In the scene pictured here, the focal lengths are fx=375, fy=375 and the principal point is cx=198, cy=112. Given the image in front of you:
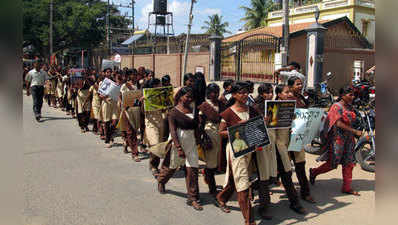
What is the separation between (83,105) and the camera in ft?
34.1

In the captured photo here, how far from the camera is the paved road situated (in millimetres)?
4656

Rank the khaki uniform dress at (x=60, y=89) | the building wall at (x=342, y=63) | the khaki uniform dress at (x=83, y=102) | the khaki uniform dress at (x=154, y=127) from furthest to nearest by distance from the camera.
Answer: the building wall at (x=342, y=63) → the khaki uniform dress at (x=60, y=89) → the khaki uniform dress at (x=83, y=102) → the khaki uniform dress at (x=154, y=127)

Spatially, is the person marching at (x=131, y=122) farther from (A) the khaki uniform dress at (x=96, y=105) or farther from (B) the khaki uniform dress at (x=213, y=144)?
(B) the khaki uniform dress at (x=213, y=144)

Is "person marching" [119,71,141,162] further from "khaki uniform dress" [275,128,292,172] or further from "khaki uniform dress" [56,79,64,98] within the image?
"khaki uniform dress" [56,79,64,98]

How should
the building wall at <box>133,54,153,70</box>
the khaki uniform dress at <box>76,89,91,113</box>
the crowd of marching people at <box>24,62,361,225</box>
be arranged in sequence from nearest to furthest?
the crowd of marching people at <box>24,62,361,225</box> < the khaki uniform dress at <box>76,89,91,113</box> < the building wall at <box>133,54,153,70</box>

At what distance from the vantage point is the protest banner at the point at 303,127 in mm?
5156

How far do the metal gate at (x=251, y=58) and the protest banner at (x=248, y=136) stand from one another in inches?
383

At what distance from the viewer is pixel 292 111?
5.03 m

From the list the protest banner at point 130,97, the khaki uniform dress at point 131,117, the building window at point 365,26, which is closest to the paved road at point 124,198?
the khaki uniform dress at point 131,117

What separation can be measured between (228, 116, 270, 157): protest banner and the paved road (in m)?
0.96

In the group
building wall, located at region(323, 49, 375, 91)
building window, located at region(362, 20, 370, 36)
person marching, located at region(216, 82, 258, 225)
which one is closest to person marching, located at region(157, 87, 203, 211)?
person marching, located at region(216, 82, 258, 225)
